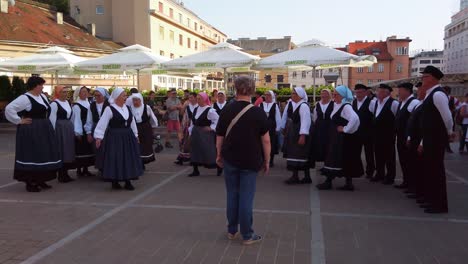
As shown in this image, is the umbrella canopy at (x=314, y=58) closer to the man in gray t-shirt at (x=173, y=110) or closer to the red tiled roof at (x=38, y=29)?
the man in gray t-shirt at (x=173, y=110)

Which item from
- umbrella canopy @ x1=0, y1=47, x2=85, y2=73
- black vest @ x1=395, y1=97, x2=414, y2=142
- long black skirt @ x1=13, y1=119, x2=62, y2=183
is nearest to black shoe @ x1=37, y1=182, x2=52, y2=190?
long black skirt @ x1=13, y1=119, x2=62, y2=183

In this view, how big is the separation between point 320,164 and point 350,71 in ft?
226

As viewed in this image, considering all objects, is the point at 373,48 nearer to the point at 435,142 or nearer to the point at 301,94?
the point at 301,94

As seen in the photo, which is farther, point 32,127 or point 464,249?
point 32,127

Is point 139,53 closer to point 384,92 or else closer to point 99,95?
point 99,95

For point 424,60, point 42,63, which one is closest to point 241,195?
point 42,63

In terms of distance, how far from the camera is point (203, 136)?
28.0 ft

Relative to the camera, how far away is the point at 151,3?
45906mm

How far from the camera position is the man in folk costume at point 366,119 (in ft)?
26.3

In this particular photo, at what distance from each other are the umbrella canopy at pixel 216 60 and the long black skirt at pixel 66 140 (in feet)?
19.7

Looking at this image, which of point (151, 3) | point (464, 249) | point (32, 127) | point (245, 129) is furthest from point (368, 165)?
point (151, 3)

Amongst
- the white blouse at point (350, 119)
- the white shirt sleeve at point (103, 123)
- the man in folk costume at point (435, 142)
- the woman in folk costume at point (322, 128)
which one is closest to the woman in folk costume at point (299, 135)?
the woman in folk costume at point (322, 128)

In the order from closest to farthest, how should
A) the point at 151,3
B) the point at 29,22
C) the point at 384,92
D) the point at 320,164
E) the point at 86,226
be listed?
the point at 86,226 < the point at 384,92 < the point at 320,164 < the point at 29,22 < the point at 151,3

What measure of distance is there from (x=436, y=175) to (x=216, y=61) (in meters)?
8.53
